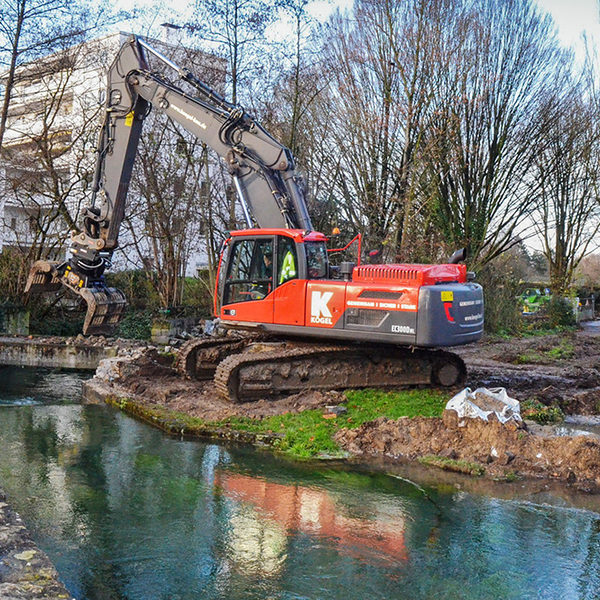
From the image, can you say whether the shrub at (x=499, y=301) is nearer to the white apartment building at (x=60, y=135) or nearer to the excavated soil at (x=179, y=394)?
the white apartment building at (x=60, y=135)

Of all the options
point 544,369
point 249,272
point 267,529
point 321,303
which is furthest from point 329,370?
point 544,369

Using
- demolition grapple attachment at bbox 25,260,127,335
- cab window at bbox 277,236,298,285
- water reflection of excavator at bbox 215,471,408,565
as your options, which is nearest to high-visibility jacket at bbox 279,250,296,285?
cab window at bbox 277,236,298,285

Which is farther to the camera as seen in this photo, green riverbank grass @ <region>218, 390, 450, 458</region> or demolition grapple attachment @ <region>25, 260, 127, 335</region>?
Result: demolition grapple attachment @ <region>25, 260, 127, 335</region>

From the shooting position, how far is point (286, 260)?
9.80 meters

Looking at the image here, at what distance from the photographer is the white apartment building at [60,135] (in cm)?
1777

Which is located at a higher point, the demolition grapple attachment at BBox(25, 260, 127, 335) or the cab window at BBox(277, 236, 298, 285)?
the cab window at BBox(277, 236, 298, 285)

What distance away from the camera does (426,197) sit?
19328 mm

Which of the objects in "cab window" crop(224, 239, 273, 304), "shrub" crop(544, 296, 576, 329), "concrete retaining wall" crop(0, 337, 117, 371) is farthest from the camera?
"shrub" crop(544, 296, 576, 329)

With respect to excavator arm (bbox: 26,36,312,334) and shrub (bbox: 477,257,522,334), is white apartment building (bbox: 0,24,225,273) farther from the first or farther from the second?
shrub (bbox: 477,257,522,334)

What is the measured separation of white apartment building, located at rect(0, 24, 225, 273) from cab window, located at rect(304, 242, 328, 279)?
961 cm

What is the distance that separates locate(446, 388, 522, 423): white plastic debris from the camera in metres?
8.09

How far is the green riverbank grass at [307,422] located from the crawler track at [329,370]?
27 centimetres

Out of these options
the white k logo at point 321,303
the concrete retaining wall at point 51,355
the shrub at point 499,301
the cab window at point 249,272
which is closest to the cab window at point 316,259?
the white k logo at point 321,303

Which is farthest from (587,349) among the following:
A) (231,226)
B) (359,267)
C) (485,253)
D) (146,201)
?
(146,201)
